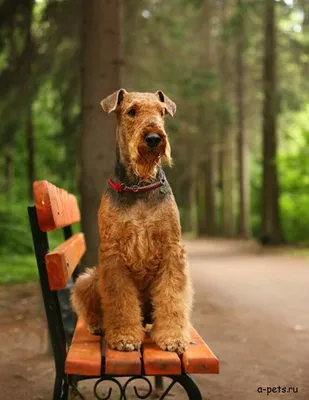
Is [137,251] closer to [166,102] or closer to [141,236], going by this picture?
[141,236]

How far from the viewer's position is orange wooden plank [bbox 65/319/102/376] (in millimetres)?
2787

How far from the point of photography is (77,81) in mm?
10898

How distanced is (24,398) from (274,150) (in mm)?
14366

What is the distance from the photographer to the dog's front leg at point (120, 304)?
300cm

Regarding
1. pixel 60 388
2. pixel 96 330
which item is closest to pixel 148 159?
pixel 96 330

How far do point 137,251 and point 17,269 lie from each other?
318 inches

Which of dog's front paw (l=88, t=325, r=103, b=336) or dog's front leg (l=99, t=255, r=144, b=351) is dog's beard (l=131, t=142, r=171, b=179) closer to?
dog's front leg (l=99, t=255, r=144, b=351)

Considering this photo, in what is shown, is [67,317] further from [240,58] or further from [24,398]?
[240,58]

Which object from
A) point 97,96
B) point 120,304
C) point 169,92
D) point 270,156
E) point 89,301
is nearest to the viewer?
point 120,304

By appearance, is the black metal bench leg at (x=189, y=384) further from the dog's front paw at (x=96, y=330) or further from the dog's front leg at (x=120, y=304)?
the dog's front paw at (x=96, y=330)

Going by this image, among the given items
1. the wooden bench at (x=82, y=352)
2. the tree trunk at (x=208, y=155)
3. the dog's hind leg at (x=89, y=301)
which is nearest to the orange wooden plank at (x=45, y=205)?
the wooden bench at (x=82, y=352)

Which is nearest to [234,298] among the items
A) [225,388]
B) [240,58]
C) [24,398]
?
[225,388]

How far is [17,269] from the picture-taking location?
10.6 metres

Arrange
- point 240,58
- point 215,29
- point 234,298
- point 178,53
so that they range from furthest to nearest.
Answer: point 215,29 < point 240,58 < point 178,53 < point 234,298
